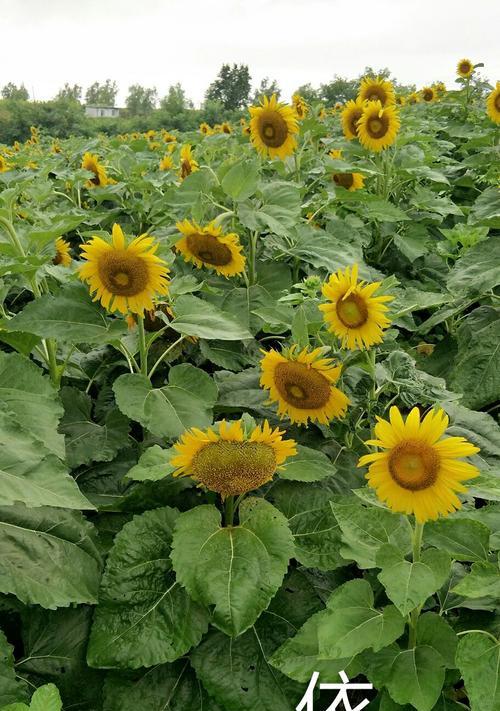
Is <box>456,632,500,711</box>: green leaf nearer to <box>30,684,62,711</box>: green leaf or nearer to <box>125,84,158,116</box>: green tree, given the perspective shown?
<box>30,684,62,711</box>: green leaf

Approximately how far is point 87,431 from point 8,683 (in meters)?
0.76

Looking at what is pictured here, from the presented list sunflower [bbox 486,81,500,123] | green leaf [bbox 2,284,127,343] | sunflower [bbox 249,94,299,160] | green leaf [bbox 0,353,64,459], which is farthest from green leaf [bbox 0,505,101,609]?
sunflower [bbox 486,81,500,123]

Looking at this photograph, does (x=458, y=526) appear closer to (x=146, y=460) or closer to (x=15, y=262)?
(x=146, y=460)

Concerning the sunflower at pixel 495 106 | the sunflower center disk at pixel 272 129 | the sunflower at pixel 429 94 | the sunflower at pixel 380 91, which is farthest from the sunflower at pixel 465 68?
the sunflower center disk at pixel 272 129

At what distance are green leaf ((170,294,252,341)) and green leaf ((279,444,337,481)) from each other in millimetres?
359

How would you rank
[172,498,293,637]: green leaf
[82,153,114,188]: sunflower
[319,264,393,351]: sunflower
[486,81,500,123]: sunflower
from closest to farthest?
1. [172,498,293,637]: green leaf
2. [319,264,393,351]: sunflower
3. [486,81,500,123]: sunflower
4. [82,153,114,188]: sunflower

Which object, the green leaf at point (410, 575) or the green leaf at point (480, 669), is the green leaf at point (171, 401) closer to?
the green leaf at point (410, 575)

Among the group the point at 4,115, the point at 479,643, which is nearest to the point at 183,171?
the point at 479,643

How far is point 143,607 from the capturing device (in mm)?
1353

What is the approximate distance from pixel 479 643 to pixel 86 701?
2.67 ft

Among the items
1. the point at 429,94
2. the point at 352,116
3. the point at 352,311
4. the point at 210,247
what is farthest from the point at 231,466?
the point at 429,94

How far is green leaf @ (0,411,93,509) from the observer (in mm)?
1173

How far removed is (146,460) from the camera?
4.91 feet

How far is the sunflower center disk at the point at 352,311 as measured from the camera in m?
1.62
